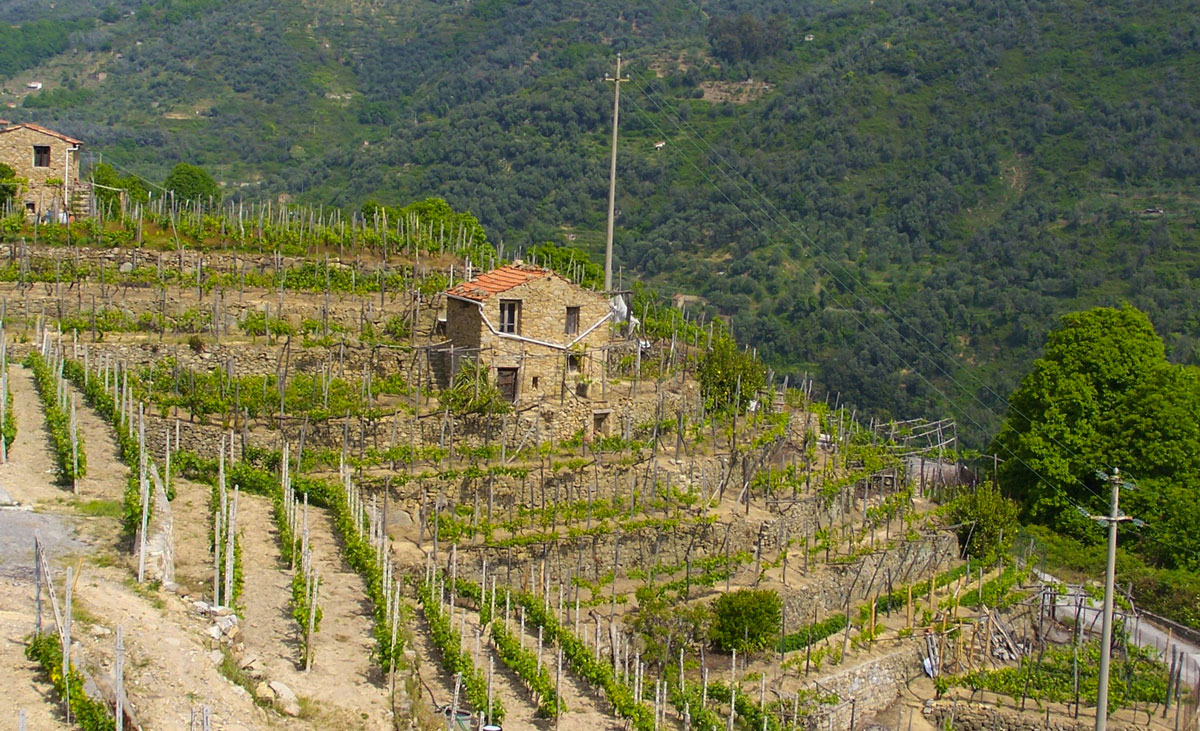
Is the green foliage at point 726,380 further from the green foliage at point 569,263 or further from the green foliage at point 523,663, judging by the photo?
the green foliage at point 523,663

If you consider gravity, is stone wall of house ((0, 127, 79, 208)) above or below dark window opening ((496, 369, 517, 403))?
above

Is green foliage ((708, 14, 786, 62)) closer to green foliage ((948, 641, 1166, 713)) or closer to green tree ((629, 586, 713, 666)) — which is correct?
green foliage ((948, 641, 1166, 713))

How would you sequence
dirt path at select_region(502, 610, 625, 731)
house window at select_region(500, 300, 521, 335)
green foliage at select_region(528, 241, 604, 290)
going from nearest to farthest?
dirt path at select_region(502, 610, 625, 731) → house window at select_region(500, 300, 521, 335) → green foliage at select_region(528, 241, 604, 290)

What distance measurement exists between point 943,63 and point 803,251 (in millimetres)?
20742

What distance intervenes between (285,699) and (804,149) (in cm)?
6798

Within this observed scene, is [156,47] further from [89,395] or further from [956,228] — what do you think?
[89,395]

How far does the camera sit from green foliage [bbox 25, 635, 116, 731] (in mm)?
14844

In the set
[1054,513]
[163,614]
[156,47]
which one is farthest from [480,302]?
[156,47]

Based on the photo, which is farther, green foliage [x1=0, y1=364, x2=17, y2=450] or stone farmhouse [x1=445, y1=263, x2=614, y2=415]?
stone farmhouse [x1=445, y1=263, x2=614, y2=415]

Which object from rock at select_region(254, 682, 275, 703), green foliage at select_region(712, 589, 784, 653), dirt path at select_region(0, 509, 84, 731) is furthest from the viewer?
green foliage at select_region(712, 589, 784, 653)

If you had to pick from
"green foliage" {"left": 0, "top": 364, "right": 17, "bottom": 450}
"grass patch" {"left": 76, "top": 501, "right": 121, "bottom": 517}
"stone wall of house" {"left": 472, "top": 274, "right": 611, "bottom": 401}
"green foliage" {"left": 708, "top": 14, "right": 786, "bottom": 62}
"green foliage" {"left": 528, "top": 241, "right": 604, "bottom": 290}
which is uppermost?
"green foliage" {"left": 708, "top": 14, "right": 786, "bottom": 62}

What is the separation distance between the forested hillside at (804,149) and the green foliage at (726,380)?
21599 millimetres

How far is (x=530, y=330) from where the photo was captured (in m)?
32.5

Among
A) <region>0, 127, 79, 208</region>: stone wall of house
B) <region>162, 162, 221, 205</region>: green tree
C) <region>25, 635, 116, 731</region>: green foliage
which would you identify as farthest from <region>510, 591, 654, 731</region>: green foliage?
<region>162, 162, 221, 205</region>: green tree
